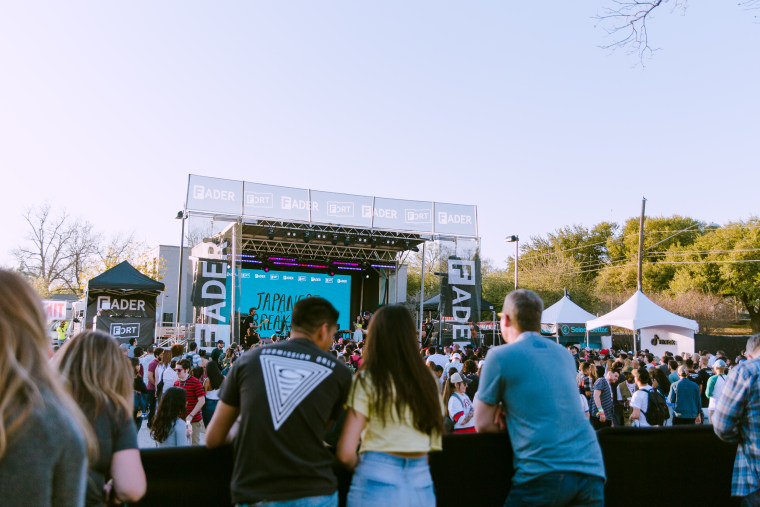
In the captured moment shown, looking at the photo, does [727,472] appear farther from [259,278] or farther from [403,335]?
[259,278]

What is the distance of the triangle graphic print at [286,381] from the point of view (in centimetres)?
218

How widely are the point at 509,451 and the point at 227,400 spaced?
162cm

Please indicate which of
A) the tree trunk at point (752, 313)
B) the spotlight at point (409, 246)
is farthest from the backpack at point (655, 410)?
the tree trunk at point (752, 313)

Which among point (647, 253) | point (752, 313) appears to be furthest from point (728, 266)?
point (647, 253)

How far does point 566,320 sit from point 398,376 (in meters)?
18.0

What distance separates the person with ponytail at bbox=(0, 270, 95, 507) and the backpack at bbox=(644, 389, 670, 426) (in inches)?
286

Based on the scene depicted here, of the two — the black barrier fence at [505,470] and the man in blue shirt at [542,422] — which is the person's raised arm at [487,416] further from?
→ the black barrier fence at [505,470]

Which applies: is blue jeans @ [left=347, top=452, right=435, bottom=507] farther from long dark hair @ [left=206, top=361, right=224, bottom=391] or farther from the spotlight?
the spotlight

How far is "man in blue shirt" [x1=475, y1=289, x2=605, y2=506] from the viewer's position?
2414 mm

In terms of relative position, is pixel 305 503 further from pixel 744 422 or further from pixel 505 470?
pixel 744 422

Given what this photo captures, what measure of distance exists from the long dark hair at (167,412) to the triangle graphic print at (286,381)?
133 inches

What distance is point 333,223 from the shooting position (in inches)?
736

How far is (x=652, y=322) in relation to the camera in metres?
16.5

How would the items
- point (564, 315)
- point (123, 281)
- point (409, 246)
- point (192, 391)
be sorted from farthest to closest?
1. point (409, 246)
2. point (564, 315)
3. point (123, 281)
4. point (192, 391)
